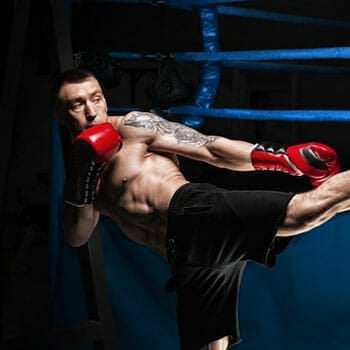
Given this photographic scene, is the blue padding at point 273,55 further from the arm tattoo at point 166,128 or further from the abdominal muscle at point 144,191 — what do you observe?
Result: the abdominal muscle at point 144,191

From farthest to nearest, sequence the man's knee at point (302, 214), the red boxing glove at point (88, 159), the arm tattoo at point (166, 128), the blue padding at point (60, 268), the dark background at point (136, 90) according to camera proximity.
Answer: the dark background at point (136, 90) → the blue padding at point (60, 268) → the arm tattoo at point (166, 128) → the red boxing glove at point (88, 159) → the man's knee at point (302, 214)

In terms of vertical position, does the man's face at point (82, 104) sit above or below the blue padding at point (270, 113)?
above

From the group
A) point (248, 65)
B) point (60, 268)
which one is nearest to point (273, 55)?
point (248, 65)

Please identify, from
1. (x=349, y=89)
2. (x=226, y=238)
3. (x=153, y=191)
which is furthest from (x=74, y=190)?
(x=349, y=89)

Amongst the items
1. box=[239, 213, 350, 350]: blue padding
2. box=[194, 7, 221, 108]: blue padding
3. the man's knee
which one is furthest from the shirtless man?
box=[194, 7, 221, 108]: blue padding

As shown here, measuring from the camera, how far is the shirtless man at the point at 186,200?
1590 millimetres

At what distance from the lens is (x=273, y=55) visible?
6.85ft

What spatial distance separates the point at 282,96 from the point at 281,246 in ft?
7.76

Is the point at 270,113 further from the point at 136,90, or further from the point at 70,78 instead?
the point at 136,90

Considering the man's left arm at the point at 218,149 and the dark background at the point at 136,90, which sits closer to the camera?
the man's left arm at the point at 218,149

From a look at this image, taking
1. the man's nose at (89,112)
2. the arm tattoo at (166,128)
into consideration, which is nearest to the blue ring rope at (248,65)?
the arm tattoo at (166,128)

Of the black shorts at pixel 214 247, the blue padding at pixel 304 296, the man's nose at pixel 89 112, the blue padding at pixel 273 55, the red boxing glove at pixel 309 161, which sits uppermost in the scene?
the blue padding at pixel 273 55

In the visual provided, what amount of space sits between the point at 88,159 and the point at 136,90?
99.7 inches

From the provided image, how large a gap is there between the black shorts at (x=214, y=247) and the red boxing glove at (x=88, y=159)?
21cm
